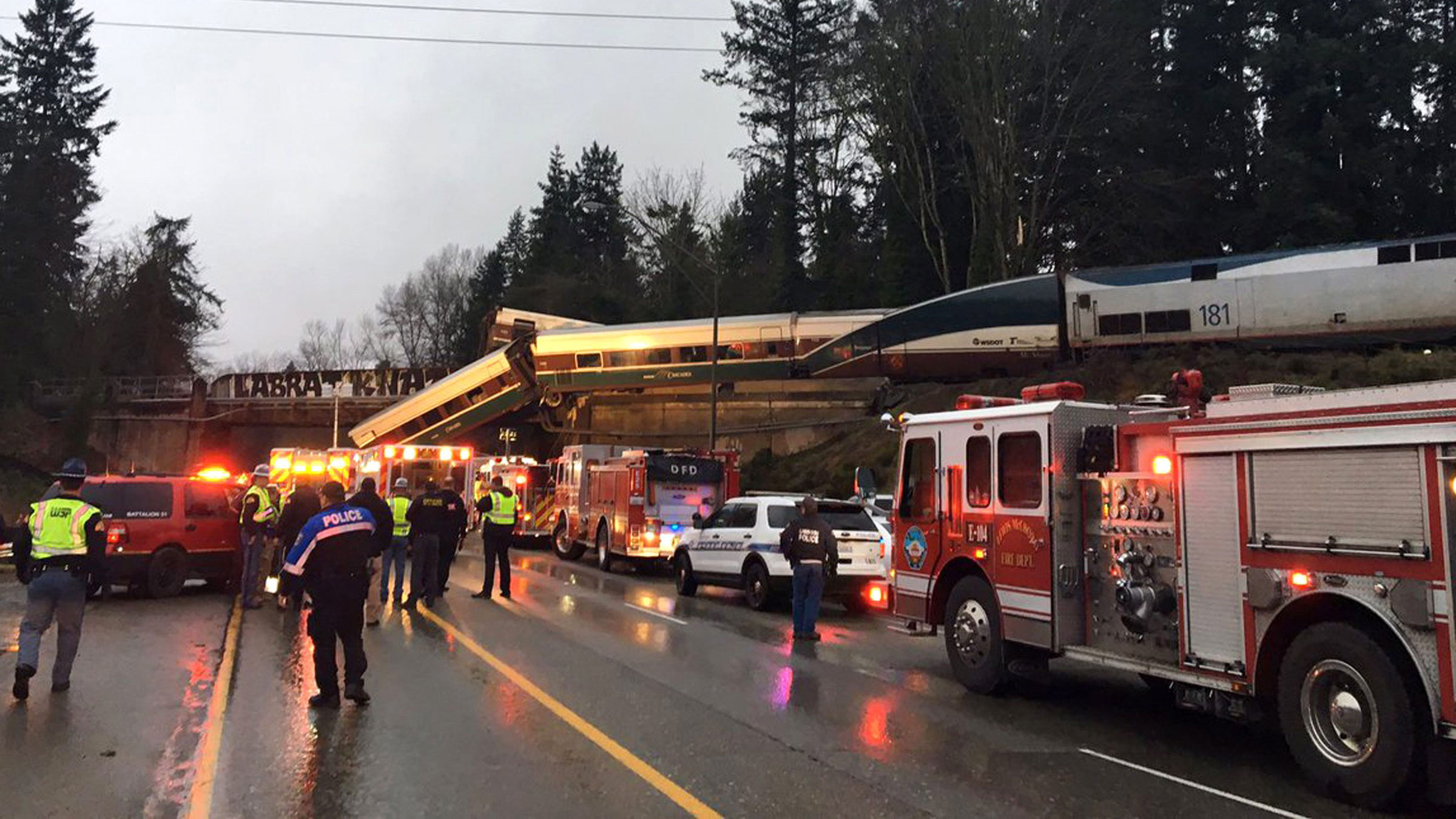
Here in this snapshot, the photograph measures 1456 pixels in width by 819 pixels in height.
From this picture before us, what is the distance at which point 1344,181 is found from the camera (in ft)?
129

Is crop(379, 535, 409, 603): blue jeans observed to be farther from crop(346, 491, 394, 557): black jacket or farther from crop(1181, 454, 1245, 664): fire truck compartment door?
crop(1181, 454, 1245, 664): fire truck compartment door

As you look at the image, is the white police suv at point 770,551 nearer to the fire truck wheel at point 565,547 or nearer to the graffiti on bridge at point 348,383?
the fire truck wheel at point 565,547

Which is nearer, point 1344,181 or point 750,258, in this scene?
point 1344,181

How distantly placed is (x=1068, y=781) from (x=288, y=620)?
9779mm

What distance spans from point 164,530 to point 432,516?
4.11 metres

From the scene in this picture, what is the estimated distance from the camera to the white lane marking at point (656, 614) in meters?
12.9

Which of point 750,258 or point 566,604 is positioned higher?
point 750,258

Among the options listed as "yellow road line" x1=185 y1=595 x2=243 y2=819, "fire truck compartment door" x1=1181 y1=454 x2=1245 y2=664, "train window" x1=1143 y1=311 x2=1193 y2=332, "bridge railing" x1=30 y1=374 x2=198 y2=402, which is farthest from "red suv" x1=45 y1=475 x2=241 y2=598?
"bridge railing" x1=30 y1=374 x2=198 y2=402

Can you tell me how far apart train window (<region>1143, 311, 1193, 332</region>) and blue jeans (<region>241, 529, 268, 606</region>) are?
24.2 meters

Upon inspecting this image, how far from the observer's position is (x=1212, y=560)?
6.57 m

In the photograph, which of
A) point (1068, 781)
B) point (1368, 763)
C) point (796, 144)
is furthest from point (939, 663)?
point (796, 144)

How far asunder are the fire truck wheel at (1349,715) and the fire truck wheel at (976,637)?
261 centimetres

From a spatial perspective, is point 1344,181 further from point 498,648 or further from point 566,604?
point 498,648

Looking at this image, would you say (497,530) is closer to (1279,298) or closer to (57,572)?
(57,572)
